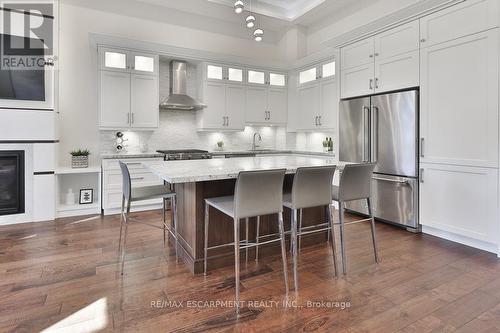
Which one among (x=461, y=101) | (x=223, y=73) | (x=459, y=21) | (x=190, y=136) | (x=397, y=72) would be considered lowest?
(x=190, y=136)

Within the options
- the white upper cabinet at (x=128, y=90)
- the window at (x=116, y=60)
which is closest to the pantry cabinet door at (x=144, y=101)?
the white upper cabinet at (x=128, y=90)

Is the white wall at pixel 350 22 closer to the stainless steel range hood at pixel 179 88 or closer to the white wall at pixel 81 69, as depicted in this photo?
the stainless steel range hood at pixel 179 88

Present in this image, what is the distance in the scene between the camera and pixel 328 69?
17.4 feet

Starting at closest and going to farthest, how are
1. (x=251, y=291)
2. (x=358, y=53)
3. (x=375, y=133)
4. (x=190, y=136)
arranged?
(x=251, y=291)
(x=375, y=133)
(x=358, y=53)
(x=190, y=136)

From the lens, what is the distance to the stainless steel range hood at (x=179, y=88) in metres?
5.16

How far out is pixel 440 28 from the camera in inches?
130

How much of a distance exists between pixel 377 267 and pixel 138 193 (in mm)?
2294

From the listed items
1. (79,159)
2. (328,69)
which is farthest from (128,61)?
(328,69)

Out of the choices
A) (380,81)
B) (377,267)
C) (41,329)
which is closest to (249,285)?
(377,267)

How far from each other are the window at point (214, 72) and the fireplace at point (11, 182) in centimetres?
318

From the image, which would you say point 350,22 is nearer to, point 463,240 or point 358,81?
point 358,81

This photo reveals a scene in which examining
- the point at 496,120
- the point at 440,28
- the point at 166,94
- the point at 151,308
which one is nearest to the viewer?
the point at 151,308

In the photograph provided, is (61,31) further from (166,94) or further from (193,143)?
(193,143)

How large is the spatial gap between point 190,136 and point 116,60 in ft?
5.92
